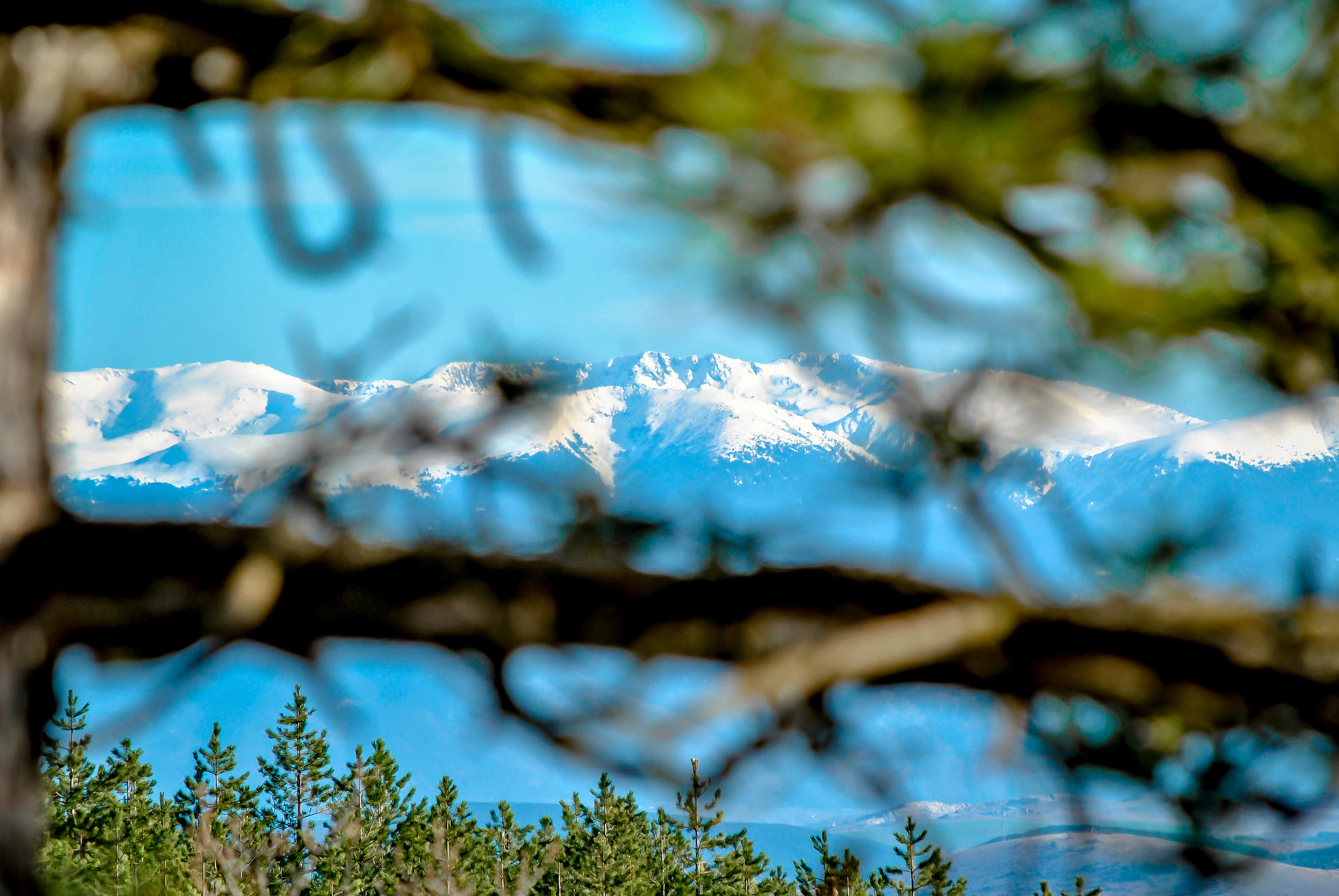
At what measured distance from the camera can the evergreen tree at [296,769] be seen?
4956 centimetres

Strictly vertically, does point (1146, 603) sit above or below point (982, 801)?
above

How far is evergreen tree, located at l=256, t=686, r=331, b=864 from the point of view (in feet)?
163

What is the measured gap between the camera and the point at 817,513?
1.80m

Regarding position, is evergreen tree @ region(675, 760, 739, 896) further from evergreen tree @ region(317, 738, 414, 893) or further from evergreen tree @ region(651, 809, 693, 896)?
evergreen tree @ region(317, 738, 414, 893)

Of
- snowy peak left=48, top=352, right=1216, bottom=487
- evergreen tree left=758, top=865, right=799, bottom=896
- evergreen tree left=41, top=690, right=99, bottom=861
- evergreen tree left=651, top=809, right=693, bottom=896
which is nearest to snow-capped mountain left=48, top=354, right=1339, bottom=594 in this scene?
snowy peak left=48, top=352, right=1216, bottom=487

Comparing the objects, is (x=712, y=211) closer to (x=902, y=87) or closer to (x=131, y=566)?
(x=902, y=87)

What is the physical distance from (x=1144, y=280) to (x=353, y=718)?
164cm

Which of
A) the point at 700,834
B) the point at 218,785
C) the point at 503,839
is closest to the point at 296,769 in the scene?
the point at 218,785

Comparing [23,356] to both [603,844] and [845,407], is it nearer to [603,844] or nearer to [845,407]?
[845,407]

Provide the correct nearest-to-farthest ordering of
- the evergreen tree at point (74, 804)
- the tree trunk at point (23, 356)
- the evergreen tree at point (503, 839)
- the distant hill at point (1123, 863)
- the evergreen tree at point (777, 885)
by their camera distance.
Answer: the distant hill at point (1123, 863)
the tree trunk at point (23, 356)
the evergreen tree at point (74, 804)
the evergreen tree at point (503, 839)
the evergreen tree at point (777, 885)

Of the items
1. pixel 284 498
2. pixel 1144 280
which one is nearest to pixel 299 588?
pixel 284 498

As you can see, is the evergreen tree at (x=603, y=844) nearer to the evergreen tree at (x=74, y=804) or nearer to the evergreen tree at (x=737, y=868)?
the evergreen tree at (x=737, y=868)

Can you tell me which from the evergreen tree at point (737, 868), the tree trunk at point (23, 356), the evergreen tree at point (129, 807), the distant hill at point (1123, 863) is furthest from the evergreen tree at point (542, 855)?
→ the distant hill at point (1123, 863)

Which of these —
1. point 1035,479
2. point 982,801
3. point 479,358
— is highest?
point 479,358
